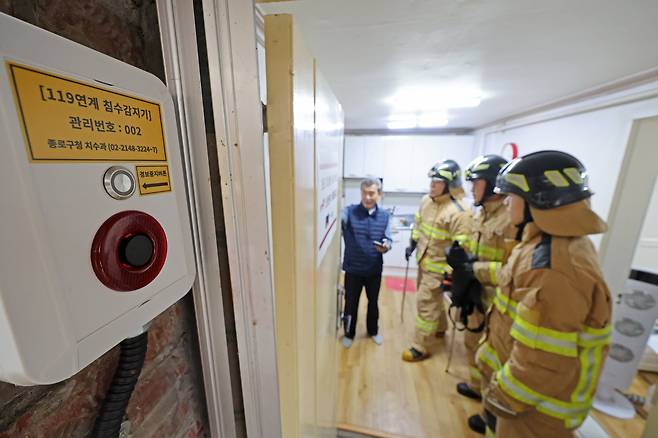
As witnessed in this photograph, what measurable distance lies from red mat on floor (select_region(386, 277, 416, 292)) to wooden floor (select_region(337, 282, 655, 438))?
0.99 meters

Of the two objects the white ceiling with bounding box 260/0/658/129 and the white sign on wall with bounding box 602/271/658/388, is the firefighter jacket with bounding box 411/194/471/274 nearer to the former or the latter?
the white ceiling with bounding box 260/0/658/129

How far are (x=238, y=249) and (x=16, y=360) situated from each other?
0.25 metres

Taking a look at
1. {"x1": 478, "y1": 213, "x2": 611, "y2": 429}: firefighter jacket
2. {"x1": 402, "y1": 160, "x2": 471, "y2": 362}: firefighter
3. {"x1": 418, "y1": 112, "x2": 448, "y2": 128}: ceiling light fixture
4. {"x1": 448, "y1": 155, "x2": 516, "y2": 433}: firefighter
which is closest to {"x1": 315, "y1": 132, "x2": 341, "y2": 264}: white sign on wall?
{"x1": 478, "y1": 213, "x2": 611, "y2": 429}: firefighter jacket

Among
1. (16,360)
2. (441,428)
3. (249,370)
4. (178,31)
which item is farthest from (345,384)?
(178,31)

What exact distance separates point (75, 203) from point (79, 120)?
8 centimetres

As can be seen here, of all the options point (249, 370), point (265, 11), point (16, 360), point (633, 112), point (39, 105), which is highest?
point (265, 11)

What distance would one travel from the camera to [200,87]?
359mm

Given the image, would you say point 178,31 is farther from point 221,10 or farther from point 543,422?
point 543,422

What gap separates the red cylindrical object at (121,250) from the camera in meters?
0.25

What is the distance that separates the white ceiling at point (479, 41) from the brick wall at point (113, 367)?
1.80 feet

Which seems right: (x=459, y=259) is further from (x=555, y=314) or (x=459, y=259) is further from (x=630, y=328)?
(x=630, y=328)

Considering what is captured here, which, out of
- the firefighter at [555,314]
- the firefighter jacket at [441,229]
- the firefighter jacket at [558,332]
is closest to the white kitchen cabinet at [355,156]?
the firefighter jacket at [441,229]

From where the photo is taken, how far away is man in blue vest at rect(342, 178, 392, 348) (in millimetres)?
2221

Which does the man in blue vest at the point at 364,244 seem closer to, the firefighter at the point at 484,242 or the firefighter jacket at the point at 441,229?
the firefighter jacket at the point at 441,229
